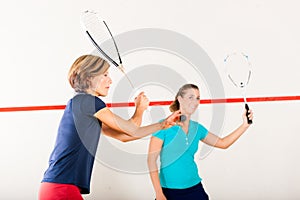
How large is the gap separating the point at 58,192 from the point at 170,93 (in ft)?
3.87

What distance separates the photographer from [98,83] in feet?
6.88

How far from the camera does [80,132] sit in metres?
2.00

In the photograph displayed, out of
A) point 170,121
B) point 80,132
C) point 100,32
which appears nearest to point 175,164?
point 170,121

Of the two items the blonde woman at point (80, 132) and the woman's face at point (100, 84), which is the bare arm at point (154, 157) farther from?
the woman's face at point (100, 84)

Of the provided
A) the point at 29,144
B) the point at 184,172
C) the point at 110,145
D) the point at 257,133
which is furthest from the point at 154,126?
the point at 29,144

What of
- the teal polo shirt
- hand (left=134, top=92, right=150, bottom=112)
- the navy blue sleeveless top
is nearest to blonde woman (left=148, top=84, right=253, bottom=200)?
the teal polo shirt

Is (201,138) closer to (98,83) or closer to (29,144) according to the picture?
(98,83)

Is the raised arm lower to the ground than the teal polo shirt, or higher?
higher

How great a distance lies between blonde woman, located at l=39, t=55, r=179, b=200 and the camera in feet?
6.47

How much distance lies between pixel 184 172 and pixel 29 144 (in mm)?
1247

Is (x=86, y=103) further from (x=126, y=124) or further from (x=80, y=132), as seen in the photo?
(x=126, y=124)

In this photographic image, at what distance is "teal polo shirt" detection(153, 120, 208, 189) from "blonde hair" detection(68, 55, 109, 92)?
47 centimetres

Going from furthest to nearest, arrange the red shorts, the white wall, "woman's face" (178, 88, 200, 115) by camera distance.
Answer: the white wall
"woman's face" (178, 88, 200, 115)
the red shorts

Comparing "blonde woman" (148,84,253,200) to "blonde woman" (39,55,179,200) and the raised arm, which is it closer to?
the raised arm
